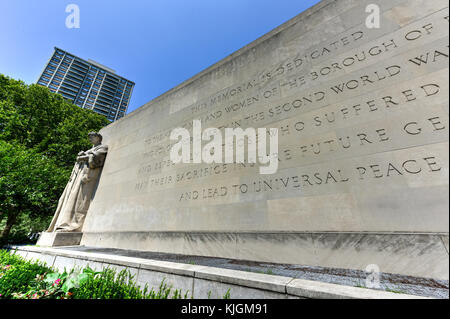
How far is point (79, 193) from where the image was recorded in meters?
10.4

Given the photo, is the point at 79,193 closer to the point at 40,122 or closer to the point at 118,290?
the point at 118,290

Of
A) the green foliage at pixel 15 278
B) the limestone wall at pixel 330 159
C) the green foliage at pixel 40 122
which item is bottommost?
the green foliage at pixel 15 278

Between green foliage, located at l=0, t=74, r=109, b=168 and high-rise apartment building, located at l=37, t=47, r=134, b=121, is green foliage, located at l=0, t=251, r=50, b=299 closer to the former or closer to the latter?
green foliage, located at l=0, t=74, r=109, b=168

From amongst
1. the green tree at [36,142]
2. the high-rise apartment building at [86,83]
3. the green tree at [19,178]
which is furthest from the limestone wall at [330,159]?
the high-rise apartment building at [86,83]

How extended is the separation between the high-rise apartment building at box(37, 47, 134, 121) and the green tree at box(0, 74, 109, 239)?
96.4 m

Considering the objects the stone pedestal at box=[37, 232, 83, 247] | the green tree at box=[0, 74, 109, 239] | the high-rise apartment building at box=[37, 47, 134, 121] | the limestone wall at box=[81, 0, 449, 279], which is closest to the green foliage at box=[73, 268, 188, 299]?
the limestone wall at box=[81, 0, 449, 279]

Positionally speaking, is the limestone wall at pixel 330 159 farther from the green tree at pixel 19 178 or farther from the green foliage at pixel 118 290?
the green tree at pixel 19 178

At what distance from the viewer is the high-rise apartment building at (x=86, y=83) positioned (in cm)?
10181

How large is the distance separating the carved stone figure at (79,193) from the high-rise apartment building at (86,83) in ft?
370

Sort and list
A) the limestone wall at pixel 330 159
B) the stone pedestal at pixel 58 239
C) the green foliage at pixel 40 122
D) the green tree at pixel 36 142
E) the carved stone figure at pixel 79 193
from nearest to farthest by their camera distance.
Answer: the limestone wall at pixel 330 159, the stone pedestal at pixel 58 239, the carved stone figure at pixel 79 193, the green tree at pixel 36 142, the green foliage at pixel 40 122

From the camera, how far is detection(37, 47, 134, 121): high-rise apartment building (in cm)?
10181
